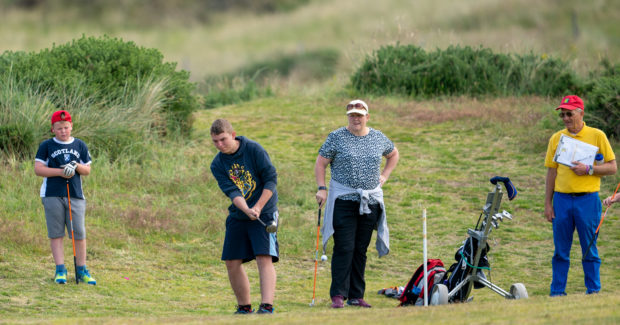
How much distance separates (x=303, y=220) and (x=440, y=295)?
5.03 meters

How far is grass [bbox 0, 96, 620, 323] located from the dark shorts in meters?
0.59

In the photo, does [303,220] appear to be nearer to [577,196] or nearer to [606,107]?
[577,196]

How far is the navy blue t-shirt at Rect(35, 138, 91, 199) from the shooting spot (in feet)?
30.2

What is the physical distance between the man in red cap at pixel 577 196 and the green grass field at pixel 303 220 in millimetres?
502

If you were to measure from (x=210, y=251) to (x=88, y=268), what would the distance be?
71.0 inches

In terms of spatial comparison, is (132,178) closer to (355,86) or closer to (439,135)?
(439,135)

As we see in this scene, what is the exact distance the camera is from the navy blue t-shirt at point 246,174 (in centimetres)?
780

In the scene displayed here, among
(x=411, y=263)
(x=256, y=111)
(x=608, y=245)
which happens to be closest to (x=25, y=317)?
(x=411, y=263)

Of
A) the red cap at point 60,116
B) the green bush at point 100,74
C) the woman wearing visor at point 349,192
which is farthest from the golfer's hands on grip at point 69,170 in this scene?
the green bush at point 100,74

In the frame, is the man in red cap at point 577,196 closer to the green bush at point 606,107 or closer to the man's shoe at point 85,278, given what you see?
the man's shoe at point 85,278

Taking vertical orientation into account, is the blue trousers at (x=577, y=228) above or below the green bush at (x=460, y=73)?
below

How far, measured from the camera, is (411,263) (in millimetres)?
11227

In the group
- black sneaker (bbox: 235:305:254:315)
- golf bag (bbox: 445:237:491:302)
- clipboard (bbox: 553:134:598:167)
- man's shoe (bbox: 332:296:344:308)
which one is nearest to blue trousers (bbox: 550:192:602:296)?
clipboard (bbox: 553:134:598:167)

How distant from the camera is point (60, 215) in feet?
30.5
